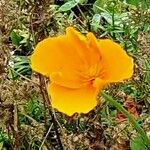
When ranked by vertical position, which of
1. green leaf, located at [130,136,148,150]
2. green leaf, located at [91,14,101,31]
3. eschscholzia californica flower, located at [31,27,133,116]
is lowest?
green leaf, located at [130,136,148,150]

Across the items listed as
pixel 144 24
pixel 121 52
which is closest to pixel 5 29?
pixel 144 24

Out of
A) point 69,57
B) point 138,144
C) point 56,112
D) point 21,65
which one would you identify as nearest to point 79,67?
point 69,57

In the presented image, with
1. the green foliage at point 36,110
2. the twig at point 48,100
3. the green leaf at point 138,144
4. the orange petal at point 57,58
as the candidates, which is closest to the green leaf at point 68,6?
the green foliage at point 36,110

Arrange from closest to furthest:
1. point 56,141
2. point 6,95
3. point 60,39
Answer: point 60,39 → point 6,95 → point 56,141

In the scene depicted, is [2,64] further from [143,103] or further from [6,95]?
[143,103]

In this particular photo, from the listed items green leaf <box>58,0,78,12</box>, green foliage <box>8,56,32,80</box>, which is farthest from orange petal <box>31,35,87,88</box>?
green leaf <box>58,0,78,12</box>

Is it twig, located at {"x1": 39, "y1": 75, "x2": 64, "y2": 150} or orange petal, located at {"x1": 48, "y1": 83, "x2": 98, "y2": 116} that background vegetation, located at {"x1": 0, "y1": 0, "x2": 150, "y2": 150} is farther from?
orange petal, located at {"x1": 48, "y1": 83, "x2": 98, "y2": 116}
